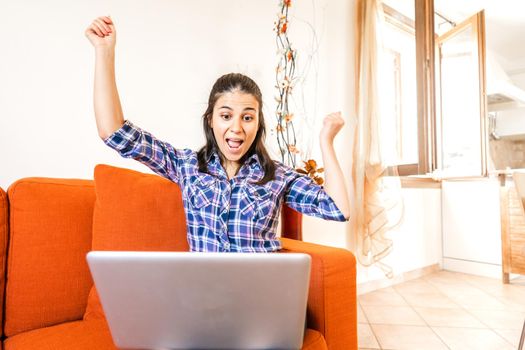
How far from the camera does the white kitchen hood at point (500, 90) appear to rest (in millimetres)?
3166

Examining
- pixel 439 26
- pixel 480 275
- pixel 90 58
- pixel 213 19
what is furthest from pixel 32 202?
pixel 439 26

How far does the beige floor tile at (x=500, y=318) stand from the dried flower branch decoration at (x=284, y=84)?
133 cm

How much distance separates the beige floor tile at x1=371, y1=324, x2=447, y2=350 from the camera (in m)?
1.65

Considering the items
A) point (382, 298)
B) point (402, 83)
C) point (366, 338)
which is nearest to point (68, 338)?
point (366, 338)

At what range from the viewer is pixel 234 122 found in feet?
3.67

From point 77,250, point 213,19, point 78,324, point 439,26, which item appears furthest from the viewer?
point 439,26

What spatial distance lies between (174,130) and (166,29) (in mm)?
479

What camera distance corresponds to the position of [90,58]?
155 centimetres

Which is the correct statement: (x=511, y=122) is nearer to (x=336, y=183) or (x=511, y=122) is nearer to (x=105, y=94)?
(x=336, y=183)

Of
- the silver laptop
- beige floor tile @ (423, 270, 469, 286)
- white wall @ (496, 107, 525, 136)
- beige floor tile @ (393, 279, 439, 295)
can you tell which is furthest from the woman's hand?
white wall @ (496, 107, 525, 136)

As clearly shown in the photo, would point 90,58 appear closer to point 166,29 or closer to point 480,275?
point 166,29

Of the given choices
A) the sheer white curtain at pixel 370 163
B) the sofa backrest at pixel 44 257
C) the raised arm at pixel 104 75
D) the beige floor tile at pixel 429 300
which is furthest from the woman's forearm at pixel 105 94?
the beige floor tile at pixel 429 300

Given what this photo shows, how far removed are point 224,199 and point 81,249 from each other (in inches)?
18.3

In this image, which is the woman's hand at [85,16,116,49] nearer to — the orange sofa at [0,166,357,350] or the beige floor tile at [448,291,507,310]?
the orange sofa at [0,166,357,350]
